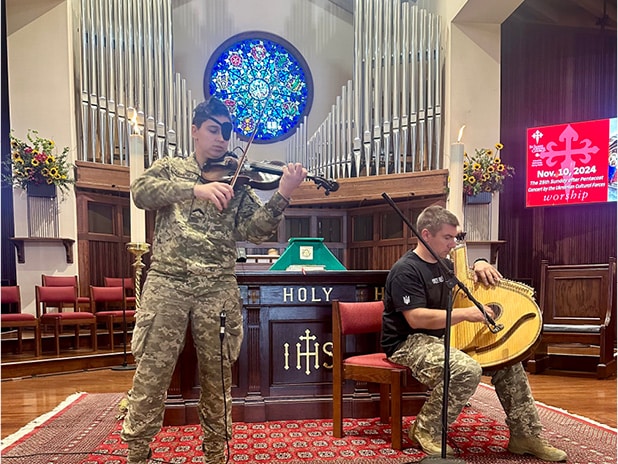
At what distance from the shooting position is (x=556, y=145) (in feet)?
21.4

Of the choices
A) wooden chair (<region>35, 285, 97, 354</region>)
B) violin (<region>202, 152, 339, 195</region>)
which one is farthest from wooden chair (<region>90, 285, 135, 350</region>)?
violin (<region>202, 152, 339, 195</region>)

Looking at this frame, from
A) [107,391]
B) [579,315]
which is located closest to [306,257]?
[107,391]

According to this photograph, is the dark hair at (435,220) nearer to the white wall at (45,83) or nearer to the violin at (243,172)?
the violin at (243,172)

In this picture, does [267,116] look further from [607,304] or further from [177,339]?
[177,339]

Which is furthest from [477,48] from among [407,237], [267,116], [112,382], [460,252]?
[112,382]

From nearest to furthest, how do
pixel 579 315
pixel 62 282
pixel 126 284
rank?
pixel 579 315 < pixel 62 282 < pixel 126 284

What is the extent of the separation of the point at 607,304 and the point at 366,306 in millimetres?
2986

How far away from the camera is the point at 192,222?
82.0 inches

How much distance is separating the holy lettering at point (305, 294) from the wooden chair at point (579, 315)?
2336 mm

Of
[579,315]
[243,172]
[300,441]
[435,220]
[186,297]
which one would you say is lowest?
[300,441]

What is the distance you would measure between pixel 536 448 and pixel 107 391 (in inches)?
132

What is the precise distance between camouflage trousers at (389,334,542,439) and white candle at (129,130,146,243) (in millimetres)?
1685

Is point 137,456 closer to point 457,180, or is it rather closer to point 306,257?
point 306,257

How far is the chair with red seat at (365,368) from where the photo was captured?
2549mm
